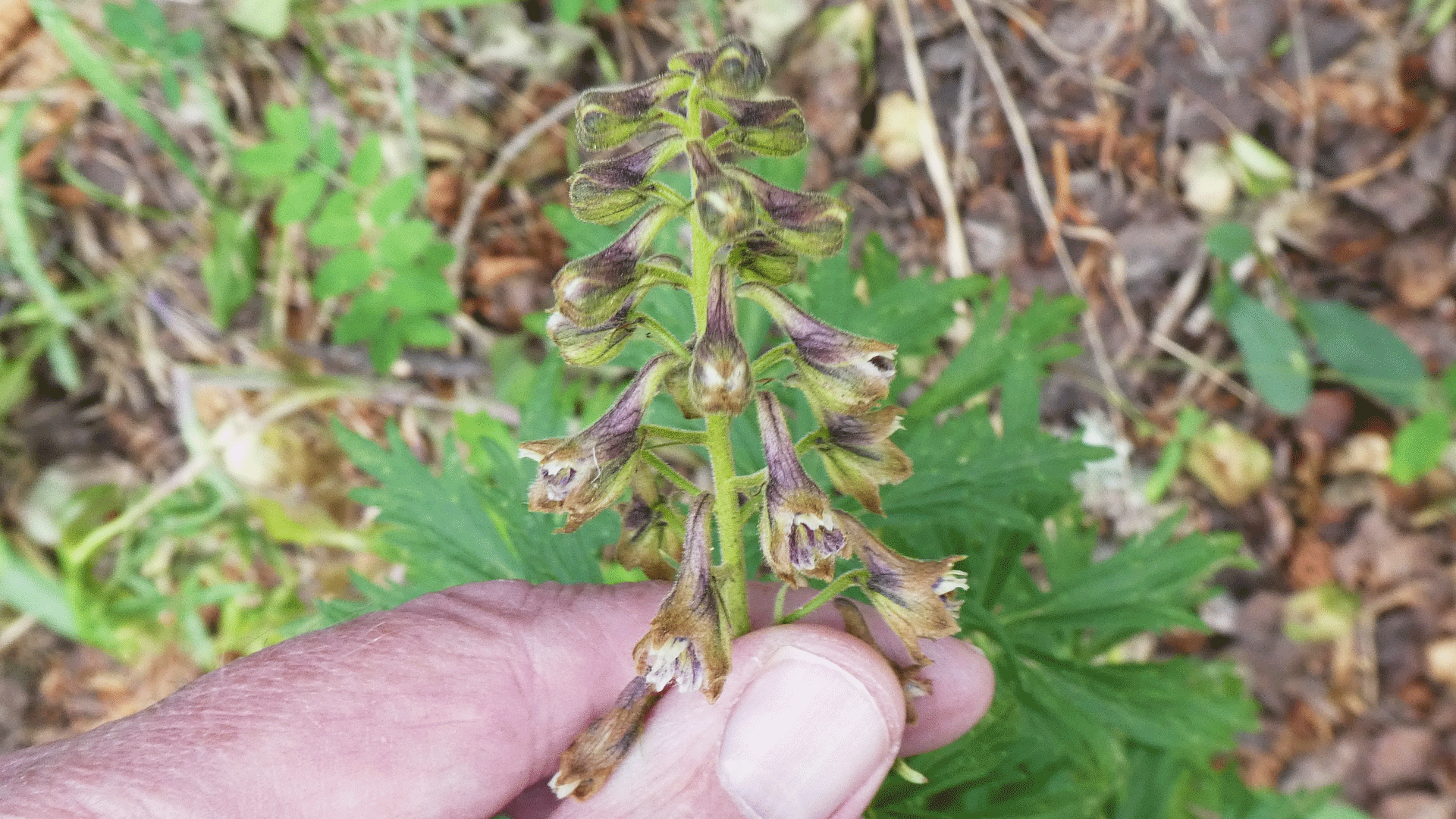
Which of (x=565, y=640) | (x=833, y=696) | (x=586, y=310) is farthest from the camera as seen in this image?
(x=565, y=640)

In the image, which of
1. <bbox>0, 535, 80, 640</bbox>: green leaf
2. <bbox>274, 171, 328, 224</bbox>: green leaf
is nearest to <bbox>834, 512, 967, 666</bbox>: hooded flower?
<bbox>274, 171, 328, 224</bbox>: green leaf

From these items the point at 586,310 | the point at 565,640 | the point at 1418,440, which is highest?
the point at 586,310

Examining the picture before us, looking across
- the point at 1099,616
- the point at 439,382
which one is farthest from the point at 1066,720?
the point at 439,382

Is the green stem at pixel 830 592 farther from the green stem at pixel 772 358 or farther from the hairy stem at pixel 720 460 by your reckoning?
the green stem at pixel 772 358

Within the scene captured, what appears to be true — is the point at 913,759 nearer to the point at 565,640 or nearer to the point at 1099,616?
the point at 1099,616

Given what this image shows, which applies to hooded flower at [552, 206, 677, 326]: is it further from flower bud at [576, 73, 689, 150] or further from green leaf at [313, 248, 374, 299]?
green leaf at [313, 248, 374, 299]

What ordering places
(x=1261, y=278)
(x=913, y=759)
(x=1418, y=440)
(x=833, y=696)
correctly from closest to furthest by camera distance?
(x=833, y=696)
(x=913, y=759)
(x=1418, y=440)
(x=1261, y=278)
